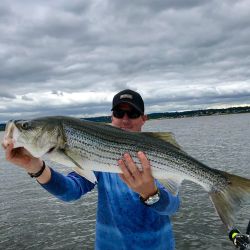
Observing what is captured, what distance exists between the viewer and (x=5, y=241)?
1587cm

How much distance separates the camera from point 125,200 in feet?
16.5

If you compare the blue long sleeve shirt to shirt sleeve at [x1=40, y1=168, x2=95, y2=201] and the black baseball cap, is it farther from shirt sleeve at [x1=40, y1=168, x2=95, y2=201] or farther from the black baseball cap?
the black baseball cap

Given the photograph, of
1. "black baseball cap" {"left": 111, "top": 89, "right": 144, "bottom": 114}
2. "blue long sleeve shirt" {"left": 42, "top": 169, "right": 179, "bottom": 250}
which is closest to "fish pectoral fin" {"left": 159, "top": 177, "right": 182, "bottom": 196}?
"blue long sleeve shirt" {"left": 42, "top": 169, "right": 179, "bottom": 250}

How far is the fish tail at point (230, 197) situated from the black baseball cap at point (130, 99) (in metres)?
1.64

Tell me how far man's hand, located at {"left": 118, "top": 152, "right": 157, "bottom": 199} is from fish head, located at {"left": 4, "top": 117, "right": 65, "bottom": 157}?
2.63 feet

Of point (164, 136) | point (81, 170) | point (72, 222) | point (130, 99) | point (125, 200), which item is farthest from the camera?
point (72, 222)

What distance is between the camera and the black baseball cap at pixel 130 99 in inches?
216

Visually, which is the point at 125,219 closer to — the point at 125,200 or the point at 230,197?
the point at 125,200

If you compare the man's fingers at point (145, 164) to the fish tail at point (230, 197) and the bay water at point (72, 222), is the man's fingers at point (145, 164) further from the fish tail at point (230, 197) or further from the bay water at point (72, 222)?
the bay water at point (72, 222)

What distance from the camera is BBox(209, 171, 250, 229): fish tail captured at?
453cm

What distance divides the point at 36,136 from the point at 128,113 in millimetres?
1564

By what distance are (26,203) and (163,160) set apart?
18825mm

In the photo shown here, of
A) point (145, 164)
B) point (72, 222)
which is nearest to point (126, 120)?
point (145, 164)

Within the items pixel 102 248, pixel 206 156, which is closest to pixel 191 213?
pixel 102 248
